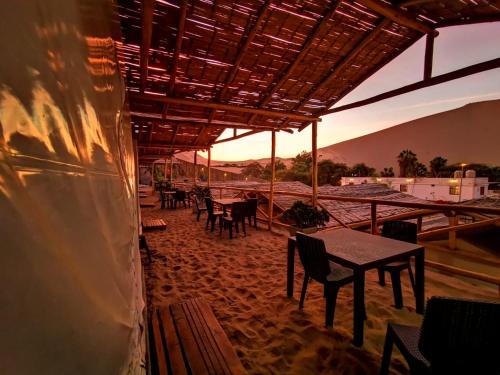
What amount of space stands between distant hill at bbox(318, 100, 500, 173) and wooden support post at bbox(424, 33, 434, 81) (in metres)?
59.5

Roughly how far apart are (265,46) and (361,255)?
310 cm

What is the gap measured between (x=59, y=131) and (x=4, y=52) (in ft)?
0.52

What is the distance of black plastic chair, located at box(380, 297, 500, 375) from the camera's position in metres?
1.37

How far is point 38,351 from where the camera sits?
27 centimetres

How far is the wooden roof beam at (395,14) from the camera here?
2.68 meters

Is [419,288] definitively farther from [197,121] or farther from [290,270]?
[197,121]

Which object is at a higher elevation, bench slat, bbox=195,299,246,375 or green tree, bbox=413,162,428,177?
green tree, bbox=413,162,428,177

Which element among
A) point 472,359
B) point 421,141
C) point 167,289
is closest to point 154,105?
point 167,289

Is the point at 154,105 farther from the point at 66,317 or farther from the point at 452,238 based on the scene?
the point at 452,238

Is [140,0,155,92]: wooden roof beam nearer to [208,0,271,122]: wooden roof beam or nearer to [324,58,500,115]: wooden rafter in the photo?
[208,0,271,122]: wooden roof beam

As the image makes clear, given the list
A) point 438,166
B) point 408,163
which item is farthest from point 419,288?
point 438,166

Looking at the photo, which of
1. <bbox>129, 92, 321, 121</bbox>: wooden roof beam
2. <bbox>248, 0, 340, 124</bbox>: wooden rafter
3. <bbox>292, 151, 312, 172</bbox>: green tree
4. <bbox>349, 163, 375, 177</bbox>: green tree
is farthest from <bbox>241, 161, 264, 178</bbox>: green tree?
<bbox>248, 0, 340, 124</bbox>: wooden rafter

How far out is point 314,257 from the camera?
269cm

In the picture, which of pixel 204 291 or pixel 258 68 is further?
pixel 258 68
